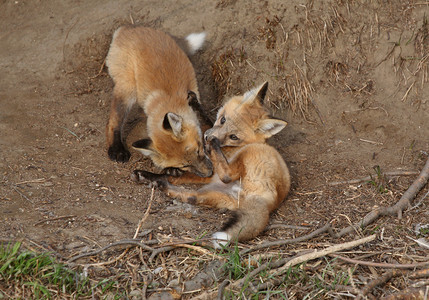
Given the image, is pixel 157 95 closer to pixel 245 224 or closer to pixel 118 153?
pixel 118 153

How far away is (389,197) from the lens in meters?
4.06

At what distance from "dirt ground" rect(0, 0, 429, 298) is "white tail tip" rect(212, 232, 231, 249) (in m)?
0.35

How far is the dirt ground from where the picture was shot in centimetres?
387

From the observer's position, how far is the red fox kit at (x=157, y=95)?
14.3ft

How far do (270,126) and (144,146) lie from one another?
131cm

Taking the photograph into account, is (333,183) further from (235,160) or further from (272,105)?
(272,105)

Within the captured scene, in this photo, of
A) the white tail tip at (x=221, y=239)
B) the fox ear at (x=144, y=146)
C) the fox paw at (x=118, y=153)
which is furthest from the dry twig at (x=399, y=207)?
the fox paw at (x=118, y=153)

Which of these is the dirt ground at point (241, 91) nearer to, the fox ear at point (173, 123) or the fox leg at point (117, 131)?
the fox leg at point (117, 131)

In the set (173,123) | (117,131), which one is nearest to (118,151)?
(117,131)

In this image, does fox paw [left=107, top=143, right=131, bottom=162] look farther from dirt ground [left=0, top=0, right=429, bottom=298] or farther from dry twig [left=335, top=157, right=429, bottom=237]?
dry twig [left=335, top=157, right=429, bottom=237]

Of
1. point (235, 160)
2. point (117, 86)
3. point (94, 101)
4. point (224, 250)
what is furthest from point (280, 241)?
point (94, 101)

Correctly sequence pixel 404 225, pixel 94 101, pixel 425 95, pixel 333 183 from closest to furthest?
pixel 404 225, pixel 333 183, pixel 425 95, pixel 94 101

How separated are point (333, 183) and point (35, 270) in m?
2.84

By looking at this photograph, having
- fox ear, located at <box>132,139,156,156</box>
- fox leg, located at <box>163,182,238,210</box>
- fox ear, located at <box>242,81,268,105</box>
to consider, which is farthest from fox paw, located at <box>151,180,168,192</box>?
fox ear, located at <box>242,81,268,105</box>
